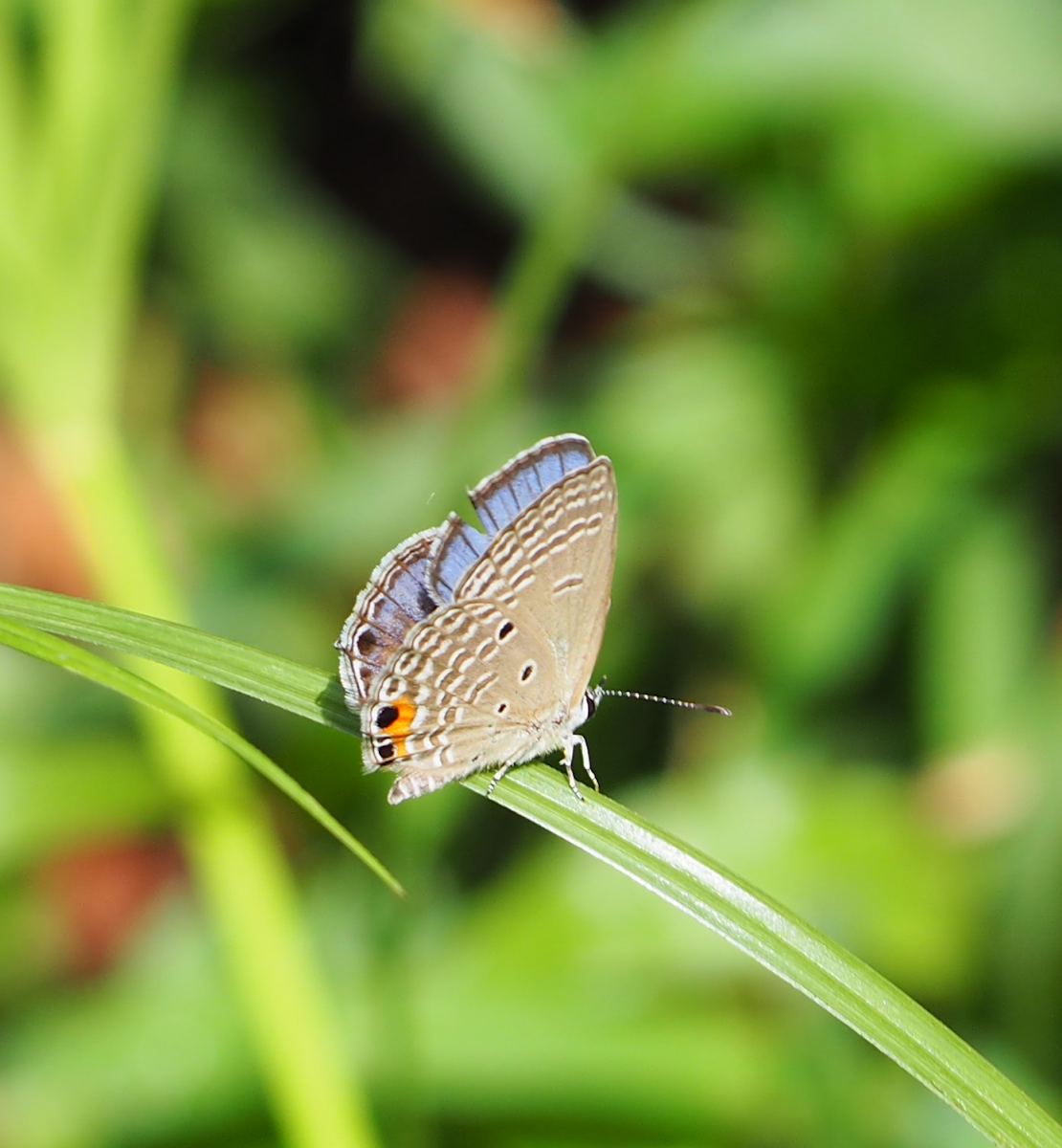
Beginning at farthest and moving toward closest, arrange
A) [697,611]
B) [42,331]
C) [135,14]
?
1. [697,611]
2. [135,14]
3. [42,331]

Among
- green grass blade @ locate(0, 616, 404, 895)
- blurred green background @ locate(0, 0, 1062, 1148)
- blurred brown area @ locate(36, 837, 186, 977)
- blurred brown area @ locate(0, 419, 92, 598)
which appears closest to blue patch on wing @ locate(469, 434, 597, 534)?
green grass blade @ locate(0, 616, 404, 895)

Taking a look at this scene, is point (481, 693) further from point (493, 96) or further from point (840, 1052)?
point (493, 96)

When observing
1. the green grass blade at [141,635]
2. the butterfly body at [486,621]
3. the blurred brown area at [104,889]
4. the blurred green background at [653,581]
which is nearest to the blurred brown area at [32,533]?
the blurred green background at [653,581]

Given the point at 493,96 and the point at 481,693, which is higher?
the point at 493,96

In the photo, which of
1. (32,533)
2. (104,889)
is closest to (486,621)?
(104,889)

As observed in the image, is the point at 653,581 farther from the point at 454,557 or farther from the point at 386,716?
the point at 386,716

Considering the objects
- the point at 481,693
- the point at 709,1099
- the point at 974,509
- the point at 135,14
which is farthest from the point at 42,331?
the point at 974,509

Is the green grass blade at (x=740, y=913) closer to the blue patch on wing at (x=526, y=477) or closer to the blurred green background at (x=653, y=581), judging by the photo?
the blue patch on wing at (x=526, y=477)

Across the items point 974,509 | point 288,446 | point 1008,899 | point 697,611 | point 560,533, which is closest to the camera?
point 560,533
